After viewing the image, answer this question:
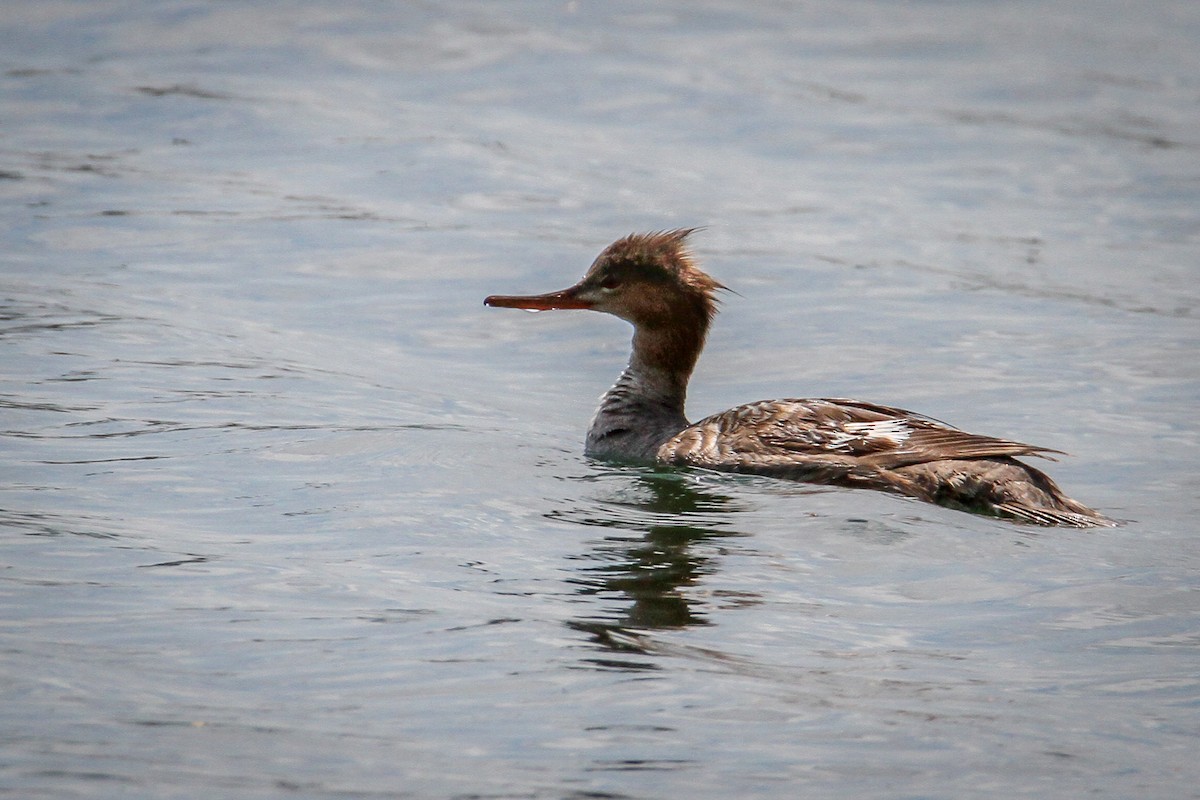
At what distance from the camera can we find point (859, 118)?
1736cm

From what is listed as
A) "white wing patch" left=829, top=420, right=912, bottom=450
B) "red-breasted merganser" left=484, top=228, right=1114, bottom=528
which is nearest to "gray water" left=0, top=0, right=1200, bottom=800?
"red-breasted merganser" left=484, top=228, right=1114, bottom=528

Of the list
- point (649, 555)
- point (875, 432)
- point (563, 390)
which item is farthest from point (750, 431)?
point (563, 390)

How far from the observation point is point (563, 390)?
10.4m

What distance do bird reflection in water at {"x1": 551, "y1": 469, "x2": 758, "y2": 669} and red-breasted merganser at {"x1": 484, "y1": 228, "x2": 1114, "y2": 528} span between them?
14.0 inches

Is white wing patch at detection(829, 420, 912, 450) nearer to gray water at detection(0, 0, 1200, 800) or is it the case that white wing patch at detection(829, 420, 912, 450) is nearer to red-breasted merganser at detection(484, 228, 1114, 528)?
red-breasted merganser at detection(484, 228, 1114, 528)

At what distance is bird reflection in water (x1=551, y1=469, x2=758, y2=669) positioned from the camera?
19.1 feet

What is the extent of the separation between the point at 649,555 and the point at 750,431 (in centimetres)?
165

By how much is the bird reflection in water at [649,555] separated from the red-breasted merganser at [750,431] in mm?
356

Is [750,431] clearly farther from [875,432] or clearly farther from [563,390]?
[563,390]

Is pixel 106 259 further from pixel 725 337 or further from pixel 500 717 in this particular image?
pixel 500 717

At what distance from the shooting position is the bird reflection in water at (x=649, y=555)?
19.1 ft

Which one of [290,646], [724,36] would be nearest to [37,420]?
[290,646]

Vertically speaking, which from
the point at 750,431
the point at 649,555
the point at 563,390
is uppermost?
the point at 750,431

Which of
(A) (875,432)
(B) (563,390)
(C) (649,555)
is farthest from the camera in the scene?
(B) (563,390)
